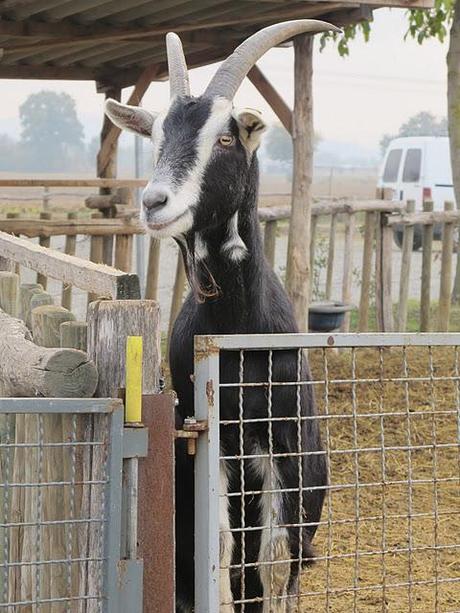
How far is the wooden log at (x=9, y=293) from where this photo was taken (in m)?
4.78

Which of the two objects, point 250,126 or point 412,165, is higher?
point 412,165

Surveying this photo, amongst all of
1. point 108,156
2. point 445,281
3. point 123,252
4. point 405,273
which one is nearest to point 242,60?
point 123,252

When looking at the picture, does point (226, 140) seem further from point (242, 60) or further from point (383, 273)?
point (383, 273)

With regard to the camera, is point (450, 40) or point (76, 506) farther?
point (450, 40)

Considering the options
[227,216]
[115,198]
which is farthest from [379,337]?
[115,198]

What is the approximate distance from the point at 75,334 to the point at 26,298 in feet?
3.17

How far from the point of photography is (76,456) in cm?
361

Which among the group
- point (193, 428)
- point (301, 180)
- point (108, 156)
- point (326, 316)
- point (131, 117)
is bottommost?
point (193, 428)

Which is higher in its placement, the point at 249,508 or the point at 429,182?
the point at 429,182

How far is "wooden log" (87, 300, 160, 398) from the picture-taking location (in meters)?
3.41

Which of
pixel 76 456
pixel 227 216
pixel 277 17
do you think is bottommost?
pixel 76 456

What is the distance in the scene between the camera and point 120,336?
134 inches

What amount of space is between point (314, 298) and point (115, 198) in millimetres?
4652

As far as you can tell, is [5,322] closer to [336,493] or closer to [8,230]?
[336,493]
